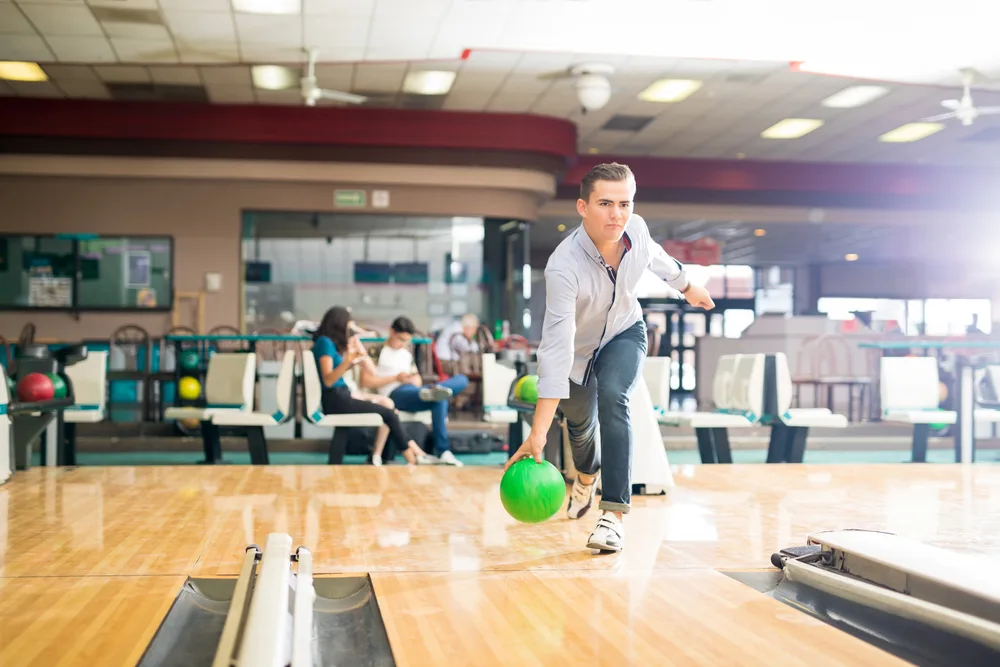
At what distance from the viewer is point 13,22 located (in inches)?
302

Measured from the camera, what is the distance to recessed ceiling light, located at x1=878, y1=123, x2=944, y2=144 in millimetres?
11453

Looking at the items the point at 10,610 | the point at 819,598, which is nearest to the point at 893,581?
the point at 819,598

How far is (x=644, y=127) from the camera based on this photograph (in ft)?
37.9

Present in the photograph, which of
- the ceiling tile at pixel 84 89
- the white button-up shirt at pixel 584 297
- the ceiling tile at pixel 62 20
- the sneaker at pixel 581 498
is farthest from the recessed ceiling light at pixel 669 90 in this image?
the white button-up shirt at pixel 584 297

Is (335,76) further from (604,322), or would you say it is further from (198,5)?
(604,322)

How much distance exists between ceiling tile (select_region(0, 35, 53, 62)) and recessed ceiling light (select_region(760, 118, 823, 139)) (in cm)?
753

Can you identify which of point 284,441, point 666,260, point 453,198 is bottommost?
point 284,441

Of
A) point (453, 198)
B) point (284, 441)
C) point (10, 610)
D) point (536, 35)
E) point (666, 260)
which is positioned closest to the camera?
point (10, 610)

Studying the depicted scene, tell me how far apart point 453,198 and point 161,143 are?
326cm

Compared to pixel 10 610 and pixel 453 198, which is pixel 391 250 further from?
pixel 10 610

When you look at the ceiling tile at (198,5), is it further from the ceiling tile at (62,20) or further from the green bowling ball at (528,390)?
the green bowling ball at (528,390)

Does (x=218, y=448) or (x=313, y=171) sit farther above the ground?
(x=313, y=171)

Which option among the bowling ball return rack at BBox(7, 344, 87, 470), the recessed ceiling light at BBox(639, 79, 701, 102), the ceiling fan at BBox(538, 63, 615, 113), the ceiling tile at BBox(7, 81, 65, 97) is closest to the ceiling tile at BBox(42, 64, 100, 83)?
the ceiling tile at BBox(7, 81, 65, 97)

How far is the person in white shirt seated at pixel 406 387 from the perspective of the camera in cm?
680
